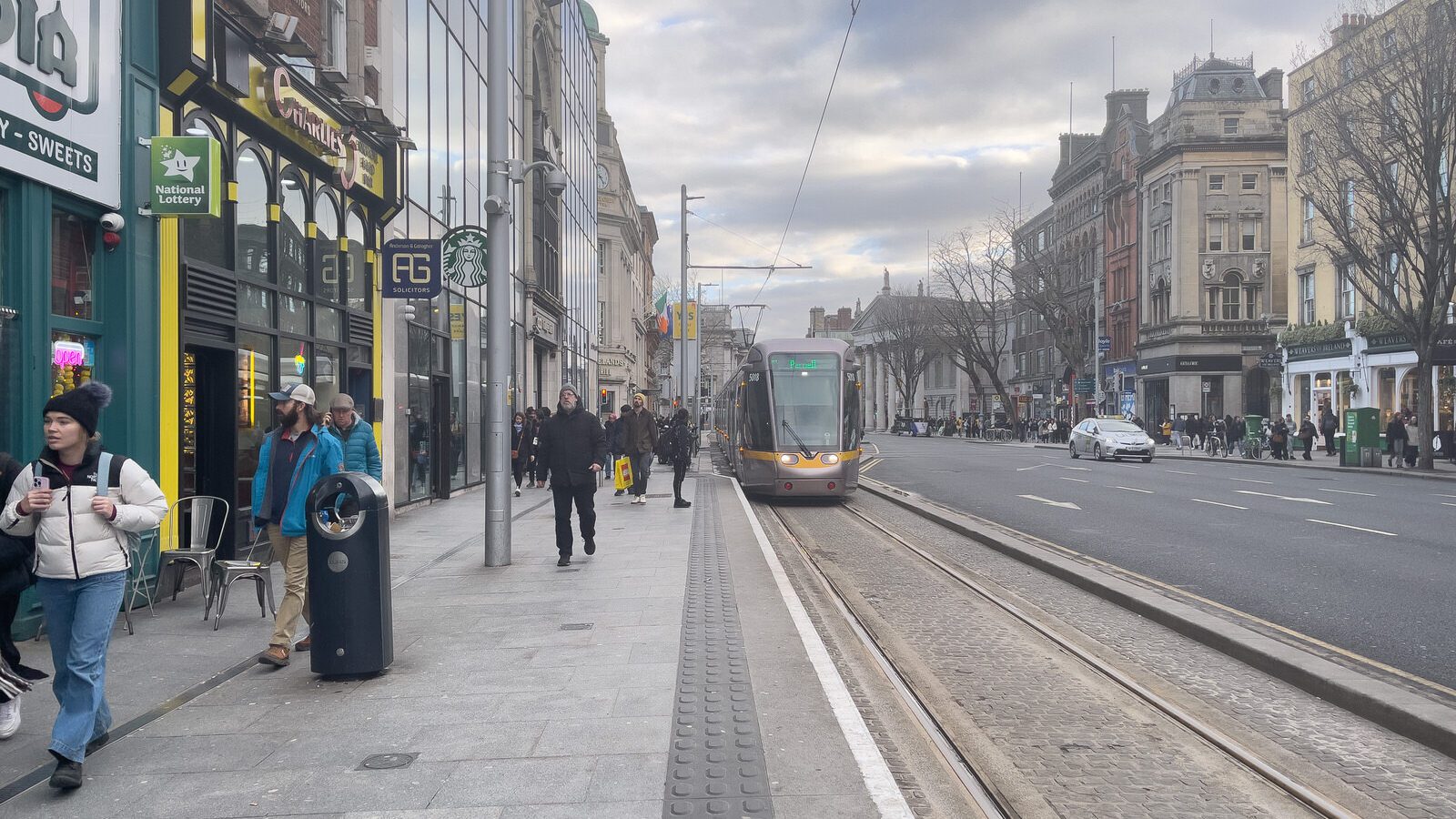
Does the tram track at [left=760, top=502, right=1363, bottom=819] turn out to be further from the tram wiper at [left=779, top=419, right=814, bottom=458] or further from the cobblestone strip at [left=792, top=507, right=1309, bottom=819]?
the tram wiper at [left=779, top=419, right=814, bottom=458]

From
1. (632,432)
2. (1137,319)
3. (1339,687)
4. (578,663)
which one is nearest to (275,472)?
(578,663)

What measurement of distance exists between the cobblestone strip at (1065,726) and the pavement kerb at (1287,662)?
1058 millimetres

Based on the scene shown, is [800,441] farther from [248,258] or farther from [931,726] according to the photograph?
[931,726]

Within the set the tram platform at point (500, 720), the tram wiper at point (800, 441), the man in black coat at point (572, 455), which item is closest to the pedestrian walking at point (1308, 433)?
the tram wiper at point (800, 441)

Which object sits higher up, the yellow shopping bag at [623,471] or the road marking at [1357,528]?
the yellow shopping bag at [623,471]

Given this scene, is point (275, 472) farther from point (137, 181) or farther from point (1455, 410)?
point (1455, 410)

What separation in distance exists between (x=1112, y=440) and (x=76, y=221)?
105ft

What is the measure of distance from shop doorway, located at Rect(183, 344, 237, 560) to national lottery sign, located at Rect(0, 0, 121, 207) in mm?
2487

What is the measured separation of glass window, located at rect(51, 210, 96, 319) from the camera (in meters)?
8.30

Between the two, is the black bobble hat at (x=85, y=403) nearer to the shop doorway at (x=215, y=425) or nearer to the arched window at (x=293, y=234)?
the shop doorway at (x=215, y=425)

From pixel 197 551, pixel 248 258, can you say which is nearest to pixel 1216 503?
pixel 248 258

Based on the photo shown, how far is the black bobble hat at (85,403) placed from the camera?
484cm

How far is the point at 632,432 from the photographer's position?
18953 mm

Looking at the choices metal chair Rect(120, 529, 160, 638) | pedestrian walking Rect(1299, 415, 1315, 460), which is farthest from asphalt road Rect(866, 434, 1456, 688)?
pedestrian walking Rect(1299, 415, 1315, 460)
